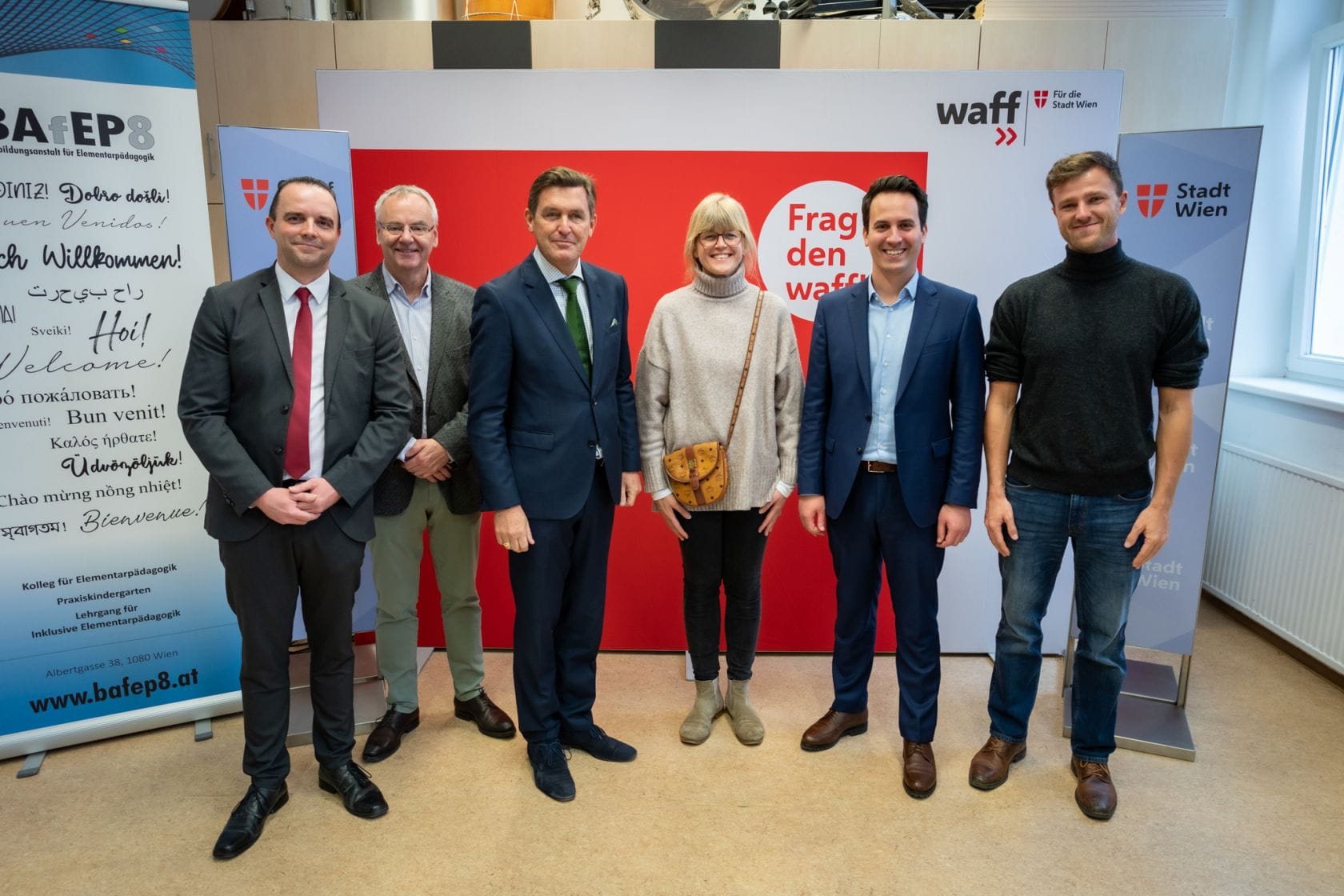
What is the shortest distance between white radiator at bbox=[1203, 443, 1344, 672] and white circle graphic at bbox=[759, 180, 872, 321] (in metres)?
1.85

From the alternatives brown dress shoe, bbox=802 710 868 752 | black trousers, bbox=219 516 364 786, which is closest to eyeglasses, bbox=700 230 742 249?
black trousers, bbox=219 516 364 786

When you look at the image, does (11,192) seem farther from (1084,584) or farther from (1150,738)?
(1150,738)

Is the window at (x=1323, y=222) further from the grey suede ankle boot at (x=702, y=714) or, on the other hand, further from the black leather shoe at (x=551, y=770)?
the black leather shoe at (x=551, y=770)

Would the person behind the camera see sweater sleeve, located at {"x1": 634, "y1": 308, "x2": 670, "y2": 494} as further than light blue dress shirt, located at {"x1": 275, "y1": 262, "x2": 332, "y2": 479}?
Yes

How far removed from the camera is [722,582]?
2.85 meters

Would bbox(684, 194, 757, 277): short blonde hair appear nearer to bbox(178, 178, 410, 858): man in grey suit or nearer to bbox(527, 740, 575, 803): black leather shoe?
bbox(178, 178, 410, 858): man in grey suit

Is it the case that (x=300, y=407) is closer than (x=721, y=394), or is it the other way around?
(x=300, y=407)

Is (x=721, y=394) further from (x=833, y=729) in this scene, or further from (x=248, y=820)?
(x=248, y=820)

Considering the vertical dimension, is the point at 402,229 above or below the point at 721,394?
above

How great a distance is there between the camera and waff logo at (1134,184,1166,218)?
2771 millimetres

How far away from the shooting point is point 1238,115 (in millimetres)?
3861

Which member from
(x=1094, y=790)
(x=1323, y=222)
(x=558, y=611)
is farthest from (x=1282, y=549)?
(x=558, y=611)

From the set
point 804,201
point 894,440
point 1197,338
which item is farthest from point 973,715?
point 804,201

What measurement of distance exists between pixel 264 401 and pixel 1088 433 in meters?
2.20
